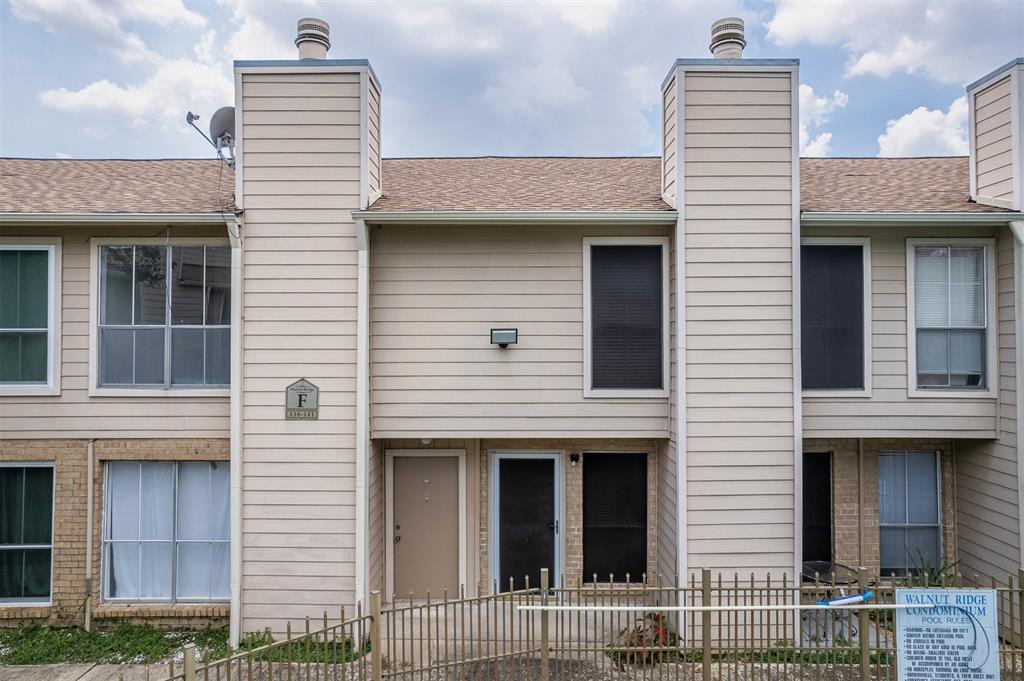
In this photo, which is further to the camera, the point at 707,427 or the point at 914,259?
the point at 914,259

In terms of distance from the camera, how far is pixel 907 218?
6.55 m

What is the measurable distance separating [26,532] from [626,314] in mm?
7562

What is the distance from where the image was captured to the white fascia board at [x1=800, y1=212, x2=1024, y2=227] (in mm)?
6520

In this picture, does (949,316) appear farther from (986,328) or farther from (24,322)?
(24,322)

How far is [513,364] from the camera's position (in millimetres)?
6887

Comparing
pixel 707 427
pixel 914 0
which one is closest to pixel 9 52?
pixel 707 427

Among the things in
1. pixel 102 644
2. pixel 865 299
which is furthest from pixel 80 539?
pixel 865 299

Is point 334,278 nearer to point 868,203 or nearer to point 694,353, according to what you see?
point 694,353

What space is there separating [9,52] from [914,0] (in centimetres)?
1464

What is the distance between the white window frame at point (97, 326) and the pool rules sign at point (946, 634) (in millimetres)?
6997

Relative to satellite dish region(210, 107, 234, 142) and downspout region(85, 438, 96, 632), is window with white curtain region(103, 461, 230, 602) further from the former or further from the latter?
satellite dish region(210, 107, 234, 142)

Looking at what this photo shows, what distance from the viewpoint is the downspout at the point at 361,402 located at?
6.50 meters

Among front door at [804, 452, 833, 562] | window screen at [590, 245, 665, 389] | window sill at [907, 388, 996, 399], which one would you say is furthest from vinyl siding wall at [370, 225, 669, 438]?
window sill at [907, 388, 996, 399]

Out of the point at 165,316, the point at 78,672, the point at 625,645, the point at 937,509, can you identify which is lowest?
the point at 78,672
